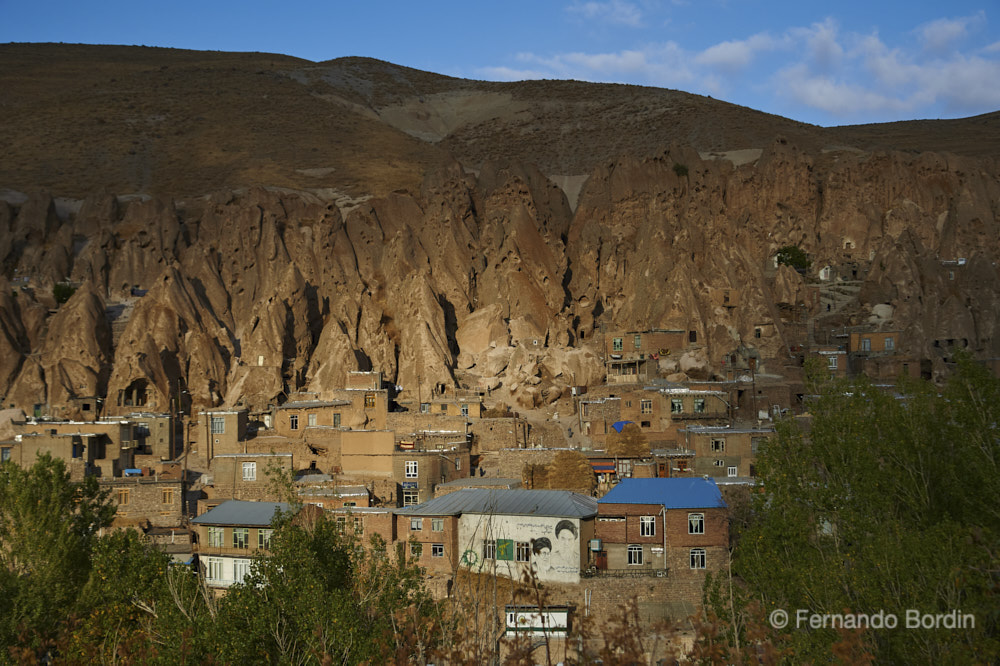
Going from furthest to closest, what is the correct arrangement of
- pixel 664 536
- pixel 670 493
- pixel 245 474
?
pixel 245 474 < pixel 670 493 < pixel 664 536

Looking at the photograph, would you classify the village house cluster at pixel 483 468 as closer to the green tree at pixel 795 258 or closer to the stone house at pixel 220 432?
the stone house at pixel 220 432

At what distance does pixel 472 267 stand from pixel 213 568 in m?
43.8

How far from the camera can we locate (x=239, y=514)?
44344mm

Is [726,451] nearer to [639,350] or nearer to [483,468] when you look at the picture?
[483,468]

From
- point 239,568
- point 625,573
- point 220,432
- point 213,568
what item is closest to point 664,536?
point 625,573

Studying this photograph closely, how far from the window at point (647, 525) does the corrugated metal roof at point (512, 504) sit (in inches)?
70.7

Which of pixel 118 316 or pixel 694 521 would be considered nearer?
pixel 694 521

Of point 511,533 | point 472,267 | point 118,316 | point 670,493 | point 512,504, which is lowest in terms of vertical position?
point 511,533

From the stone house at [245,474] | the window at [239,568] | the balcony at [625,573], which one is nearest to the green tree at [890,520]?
the balcony at [625,573]

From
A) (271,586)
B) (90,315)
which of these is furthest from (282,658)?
(90,315)

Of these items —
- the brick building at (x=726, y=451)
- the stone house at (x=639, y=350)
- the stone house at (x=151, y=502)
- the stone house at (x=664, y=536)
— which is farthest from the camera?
the stone house at (x=639, y=350)

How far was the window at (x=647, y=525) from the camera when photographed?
133ft

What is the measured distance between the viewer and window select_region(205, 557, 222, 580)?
43.1 m

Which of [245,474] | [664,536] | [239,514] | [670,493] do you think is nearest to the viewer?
[664,536]
